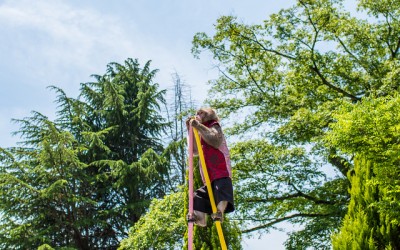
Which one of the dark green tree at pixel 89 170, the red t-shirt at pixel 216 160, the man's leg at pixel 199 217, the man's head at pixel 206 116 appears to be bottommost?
the man's leg at pixel 199 217

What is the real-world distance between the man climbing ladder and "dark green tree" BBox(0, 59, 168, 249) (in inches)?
513

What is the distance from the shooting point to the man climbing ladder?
3.64 metres

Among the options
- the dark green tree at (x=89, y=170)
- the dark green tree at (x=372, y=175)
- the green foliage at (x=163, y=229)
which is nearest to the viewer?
the dark green tree at (x=372, y=175)

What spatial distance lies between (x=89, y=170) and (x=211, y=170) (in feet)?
55.3

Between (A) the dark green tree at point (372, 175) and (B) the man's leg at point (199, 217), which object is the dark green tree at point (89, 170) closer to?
(A) the dark green tree at point (372, 175)

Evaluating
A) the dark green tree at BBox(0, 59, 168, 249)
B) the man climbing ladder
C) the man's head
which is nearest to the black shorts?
the man climbing ladder

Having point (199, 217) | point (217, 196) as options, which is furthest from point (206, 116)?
point (199, 217)

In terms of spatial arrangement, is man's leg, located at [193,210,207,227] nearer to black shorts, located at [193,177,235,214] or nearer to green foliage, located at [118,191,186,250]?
black shorts, located at [193,177,235,214]

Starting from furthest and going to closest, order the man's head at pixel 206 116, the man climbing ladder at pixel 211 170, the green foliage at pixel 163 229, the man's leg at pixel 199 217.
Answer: the green foliage at pixel 163 229 → the man's head at pixel 206 116 → the man's leg at pixel 199 217 → the man climbing ladder at pixel 211 170

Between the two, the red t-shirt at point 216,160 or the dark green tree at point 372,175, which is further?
the dark green tree at point 372,175

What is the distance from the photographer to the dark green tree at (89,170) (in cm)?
1647

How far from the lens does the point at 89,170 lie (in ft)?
65.5

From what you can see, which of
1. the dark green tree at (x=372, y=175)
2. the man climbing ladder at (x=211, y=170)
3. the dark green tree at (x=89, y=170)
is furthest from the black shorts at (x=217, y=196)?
the dark green tree at (x=89, y=170)

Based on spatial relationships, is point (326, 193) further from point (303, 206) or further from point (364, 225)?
point (364, 225)
